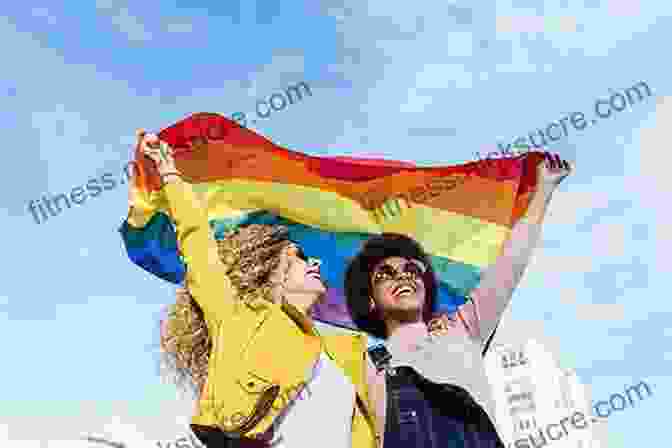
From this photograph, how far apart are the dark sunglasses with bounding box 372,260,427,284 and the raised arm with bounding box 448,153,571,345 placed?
0.51m

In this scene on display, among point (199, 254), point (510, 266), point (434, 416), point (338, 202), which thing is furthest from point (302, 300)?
point (510, 266)

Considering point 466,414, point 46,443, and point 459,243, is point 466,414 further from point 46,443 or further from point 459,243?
point 46,443

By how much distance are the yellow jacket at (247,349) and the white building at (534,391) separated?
4084cm

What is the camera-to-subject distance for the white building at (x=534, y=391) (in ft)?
159

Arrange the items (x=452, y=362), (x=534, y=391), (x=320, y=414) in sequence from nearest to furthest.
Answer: (x=320, y=414) → (x=452, y=362) → (x=534, y=391)

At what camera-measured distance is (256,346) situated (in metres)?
8.01

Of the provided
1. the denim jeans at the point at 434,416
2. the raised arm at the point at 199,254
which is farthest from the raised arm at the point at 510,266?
the raised arm at the point at 199,254

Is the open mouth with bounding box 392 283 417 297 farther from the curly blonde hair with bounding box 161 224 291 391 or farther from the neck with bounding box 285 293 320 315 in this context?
the curly blonde hair with bounding box 161 224 291 391

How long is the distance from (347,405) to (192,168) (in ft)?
9.18

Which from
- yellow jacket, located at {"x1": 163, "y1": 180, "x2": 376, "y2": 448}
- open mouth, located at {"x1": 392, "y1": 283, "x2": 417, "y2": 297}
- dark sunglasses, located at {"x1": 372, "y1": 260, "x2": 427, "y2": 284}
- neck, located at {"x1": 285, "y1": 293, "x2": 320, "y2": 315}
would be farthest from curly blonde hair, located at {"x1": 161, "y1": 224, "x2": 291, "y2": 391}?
open mouth, located at {"x1": 392, "y1": 283, "x2": 417, "y2": 297}

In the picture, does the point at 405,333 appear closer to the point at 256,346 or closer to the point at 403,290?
the point at 403,290

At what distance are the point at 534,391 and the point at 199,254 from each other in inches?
1711

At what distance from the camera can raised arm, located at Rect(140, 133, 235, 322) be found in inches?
326

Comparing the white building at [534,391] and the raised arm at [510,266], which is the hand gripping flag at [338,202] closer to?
the raised arm at [510,266]
